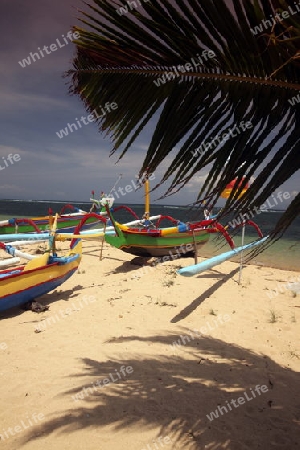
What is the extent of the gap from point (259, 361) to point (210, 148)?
191 inches

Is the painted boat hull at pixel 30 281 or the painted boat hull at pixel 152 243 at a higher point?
the painted boat hull at pixel 30 281

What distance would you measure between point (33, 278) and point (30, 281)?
0.33ft

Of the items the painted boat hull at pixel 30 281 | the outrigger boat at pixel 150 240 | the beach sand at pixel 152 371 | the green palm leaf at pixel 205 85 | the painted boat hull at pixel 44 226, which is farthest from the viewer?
the painted boat hull at pixel 44 226

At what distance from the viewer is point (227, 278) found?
34.8 ft

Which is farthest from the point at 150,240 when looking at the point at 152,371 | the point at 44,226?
the point at 44,226

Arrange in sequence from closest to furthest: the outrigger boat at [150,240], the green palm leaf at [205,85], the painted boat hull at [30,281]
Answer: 1. the green palm leaf at [205,85]
2. the painted boat hull at [30,281]
3. the outrigger boat at [150,240]

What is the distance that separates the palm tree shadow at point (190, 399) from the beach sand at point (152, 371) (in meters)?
0.01

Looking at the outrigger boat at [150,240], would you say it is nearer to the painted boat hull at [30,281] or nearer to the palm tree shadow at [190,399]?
the painted boat hull at [30,281]

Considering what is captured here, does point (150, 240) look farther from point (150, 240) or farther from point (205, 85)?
point (205, 85)

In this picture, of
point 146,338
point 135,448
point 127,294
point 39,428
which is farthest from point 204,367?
point 127,294

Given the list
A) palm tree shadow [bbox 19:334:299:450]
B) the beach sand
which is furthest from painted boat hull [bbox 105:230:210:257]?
palm tree shadow [bbox 19:334:299:450]

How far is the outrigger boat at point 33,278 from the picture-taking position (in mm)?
6918

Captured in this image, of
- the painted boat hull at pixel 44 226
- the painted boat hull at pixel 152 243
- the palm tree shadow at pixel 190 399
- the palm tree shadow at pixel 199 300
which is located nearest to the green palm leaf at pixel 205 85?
the palm tree shadow at pixel 190 399

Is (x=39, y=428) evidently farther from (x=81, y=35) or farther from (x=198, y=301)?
(x=198, y=301)
